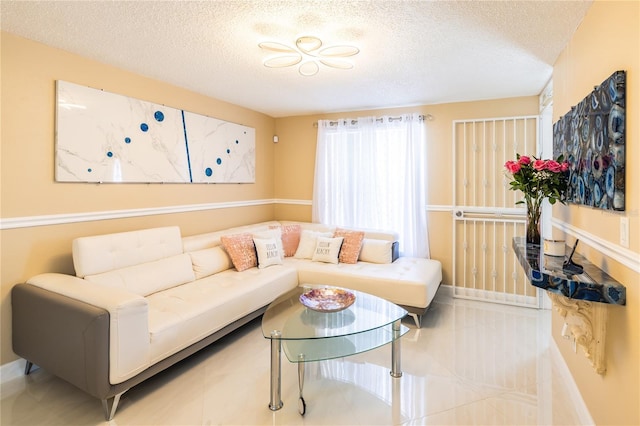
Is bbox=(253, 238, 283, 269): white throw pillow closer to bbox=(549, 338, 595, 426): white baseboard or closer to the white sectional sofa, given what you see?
the white sectional sofa

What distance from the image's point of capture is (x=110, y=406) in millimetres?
2037

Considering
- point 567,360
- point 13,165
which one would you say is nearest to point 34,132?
point 13,165

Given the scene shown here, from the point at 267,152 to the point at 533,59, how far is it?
3416mm

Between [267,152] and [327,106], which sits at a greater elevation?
[327,106]

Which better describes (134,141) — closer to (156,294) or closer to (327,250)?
(156,294)

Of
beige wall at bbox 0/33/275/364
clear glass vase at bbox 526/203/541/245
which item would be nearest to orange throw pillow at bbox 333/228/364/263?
clear glass vase at bbox 526/203/541/245

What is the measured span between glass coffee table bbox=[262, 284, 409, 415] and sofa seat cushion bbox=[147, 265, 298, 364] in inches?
15.6

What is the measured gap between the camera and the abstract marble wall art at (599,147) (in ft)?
4.78

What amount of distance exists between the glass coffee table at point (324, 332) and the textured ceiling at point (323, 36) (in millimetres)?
1941

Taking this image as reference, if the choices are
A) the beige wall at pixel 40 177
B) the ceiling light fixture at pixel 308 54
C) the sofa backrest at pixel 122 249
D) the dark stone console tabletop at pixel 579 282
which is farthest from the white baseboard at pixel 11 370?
the dark stone console tabletop at pixel 579 282

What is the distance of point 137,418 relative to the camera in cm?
201

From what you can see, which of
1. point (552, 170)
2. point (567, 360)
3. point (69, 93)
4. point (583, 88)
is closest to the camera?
point (583, 88)

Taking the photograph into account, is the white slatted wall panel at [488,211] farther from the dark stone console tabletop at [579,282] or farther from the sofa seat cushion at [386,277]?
the dark stone console tabletop at [579,282]

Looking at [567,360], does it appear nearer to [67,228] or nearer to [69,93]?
[67,228]
